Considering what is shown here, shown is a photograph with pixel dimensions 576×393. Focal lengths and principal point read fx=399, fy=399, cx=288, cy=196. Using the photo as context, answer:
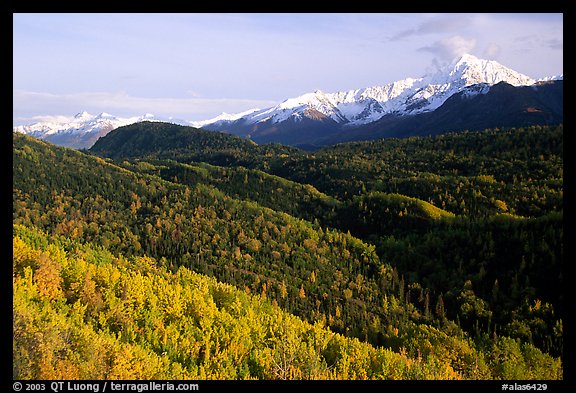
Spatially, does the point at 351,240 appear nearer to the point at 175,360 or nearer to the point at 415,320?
the point at 415,320

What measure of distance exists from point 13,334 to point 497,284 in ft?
264

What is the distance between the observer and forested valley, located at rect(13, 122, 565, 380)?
1931cm

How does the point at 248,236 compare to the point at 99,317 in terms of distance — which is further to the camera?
the point at 248,236

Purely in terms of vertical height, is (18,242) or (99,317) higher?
(18,242)

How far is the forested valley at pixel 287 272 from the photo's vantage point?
63.4 feet

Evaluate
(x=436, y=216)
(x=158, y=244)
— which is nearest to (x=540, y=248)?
(x=436, y=216)

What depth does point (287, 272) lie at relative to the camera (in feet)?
284

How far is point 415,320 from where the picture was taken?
230ft

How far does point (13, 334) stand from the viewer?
46.7 feet
